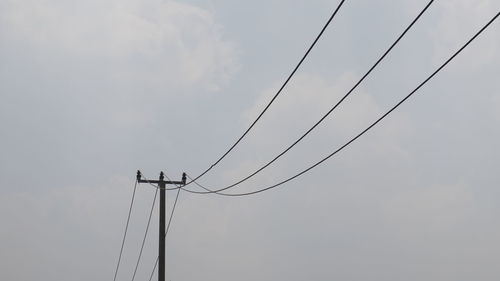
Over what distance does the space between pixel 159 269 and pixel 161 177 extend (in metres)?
3.56

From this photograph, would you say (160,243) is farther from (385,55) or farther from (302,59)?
(385,55)

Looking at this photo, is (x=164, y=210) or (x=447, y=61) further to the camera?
(x=164, y=210)

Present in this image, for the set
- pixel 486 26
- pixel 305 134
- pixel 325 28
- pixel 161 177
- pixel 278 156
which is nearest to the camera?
pixel 486 26

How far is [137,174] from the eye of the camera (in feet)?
81.9

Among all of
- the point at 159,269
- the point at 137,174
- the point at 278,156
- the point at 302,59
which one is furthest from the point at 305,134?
the point at 137,174

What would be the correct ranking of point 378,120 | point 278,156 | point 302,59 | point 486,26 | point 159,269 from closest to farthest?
point 486,26 → point 302,59 → point 378,120 → point 278,156 → point 159,269

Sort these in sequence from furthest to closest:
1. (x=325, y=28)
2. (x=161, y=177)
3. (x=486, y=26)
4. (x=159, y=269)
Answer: (x=161, y=177), (x=159, y=269), (x=325, y=28), (x=486, y=26)

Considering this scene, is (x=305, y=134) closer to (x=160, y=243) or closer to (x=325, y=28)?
(x=325, y=28)

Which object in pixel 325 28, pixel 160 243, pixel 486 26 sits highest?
pixel 160 243

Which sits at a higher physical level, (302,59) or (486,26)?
(302,59)

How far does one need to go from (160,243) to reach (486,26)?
15.6m

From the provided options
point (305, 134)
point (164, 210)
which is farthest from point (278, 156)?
point (164, 210)

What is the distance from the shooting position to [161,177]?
78.6 feet

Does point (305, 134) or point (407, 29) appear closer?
point (407, 29)
